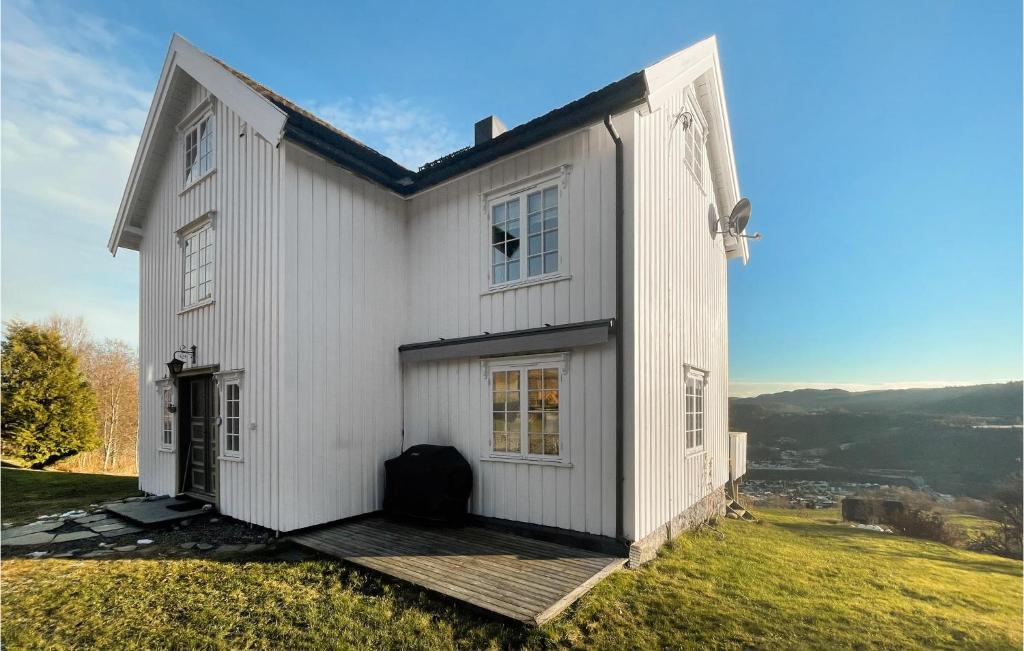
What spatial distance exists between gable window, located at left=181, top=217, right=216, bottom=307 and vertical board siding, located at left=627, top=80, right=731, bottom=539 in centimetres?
709

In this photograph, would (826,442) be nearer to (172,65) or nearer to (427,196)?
(427,196)

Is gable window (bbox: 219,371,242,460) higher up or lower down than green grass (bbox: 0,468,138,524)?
higher up

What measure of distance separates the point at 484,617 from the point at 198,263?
25.9 ft

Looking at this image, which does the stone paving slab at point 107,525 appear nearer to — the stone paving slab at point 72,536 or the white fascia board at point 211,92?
the stone paving slab at point 72,536

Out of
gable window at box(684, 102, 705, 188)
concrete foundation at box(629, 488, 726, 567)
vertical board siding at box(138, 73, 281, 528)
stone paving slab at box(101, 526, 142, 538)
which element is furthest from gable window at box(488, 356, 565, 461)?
stone paving slab at box(101, 526, 142, 538)

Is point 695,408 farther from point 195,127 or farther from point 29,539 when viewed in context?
point 195,127

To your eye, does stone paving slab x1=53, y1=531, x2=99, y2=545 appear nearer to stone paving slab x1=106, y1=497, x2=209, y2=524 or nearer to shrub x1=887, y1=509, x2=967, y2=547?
stone paving slab x1=106, y1=497, x2=209, y2=524

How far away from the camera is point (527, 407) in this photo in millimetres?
6395

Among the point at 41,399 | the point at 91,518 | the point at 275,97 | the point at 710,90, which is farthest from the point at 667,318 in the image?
the point at 41,399

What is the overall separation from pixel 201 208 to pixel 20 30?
3.15 meters

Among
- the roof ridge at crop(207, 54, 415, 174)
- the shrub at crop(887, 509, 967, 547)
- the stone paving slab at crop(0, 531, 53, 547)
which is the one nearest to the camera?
the stone paving slab at crop(0, 531, 53, 547)

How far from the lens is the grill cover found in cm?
654

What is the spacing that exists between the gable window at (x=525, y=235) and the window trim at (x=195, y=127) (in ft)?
16.8

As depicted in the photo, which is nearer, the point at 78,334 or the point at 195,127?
the point at 195,127
